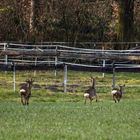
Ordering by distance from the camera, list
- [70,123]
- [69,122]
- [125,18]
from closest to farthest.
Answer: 1. [70,123]
2. [69,122]
3. [125,18]

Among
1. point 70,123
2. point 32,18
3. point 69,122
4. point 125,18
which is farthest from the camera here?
point 32,18

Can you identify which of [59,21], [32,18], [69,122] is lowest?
[69,122]

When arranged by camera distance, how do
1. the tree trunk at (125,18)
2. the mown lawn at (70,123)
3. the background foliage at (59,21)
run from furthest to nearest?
the background foliage at (59,21), the tree trunk at (125,18), the mown lawn at (70,123)

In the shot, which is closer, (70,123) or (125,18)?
(70,123)

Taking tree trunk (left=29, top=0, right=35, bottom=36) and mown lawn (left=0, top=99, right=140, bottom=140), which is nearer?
mown lawn (left=0, top=99, right=140, bottom=140)

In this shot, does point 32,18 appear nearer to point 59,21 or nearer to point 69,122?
point 59,21

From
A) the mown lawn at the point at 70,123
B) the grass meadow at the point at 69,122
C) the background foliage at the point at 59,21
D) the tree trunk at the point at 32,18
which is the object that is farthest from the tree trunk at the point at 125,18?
the mown lawn at the point at 70,123

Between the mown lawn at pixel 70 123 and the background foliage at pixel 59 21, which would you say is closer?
the mown lawn at pixel 70 123

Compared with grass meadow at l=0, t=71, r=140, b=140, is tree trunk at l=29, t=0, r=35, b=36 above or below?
above

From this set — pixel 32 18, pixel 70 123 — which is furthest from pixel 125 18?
pixel 70 123

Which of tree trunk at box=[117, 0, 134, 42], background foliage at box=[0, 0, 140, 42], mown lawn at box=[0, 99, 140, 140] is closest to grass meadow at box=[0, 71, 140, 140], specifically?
mown lawn at box=[0, 99, 140, 140]

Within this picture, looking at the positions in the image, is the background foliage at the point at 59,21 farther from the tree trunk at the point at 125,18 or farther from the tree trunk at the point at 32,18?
the tree trunk at the point at 125,18

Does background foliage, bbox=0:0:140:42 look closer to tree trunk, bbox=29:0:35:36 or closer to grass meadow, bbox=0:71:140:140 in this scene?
tree trunk, bbox=29:0:35:36

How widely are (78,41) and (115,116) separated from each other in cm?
3004
